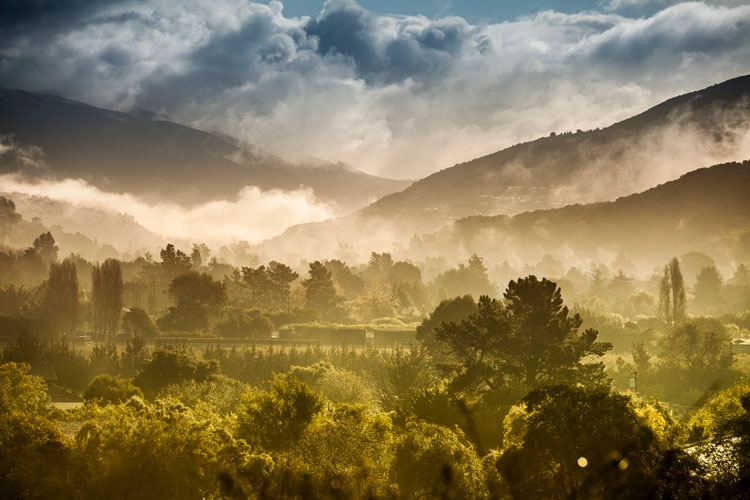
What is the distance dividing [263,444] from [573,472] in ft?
48.7

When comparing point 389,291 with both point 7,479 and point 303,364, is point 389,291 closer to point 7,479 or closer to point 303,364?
point 303,364

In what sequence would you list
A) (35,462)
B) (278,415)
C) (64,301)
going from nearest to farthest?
1. (35,462)
2. (278,415)
3. (64,301)

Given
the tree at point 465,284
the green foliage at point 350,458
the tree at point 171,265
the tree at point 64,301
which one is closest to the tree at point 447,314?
the green foliage at point 350,458

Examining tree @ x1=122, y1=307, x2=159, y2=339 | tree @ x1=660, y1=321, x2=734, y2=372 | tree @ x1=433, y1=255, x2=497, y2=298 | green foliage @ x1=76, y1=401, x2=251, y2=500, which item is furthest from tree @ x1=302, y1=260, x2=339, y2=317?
green foliage @ x1=76, y1=401, x2=251, y2=500

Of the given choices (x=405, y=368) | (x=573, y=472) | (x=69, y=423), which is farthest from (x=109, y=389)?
(x=573, y=472)

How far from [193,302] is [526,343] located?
69.7 m

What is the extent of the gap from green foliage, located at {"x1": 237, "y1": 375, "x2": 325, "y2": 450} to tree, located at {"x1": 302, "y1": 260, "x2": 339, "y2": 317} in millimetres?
82683

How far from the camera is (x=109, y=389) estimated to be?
48.6 m

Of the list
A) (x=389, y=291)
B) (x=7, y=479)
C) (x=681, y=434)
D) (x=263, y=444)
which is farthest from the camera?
(x=389, y=291)

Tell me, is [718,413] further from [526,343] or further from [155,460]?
[155,460]

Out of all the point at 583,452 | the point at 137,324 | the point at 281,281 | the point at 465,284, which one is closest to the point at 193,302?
the point at 137,324

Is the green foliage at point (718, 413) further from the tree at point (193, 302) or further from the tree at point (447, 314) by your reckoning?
the tree at point (193, 302)

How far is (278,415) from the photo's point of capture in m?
29.8

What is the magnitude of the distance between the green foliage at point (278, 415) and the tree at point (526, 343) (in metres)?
14.5
